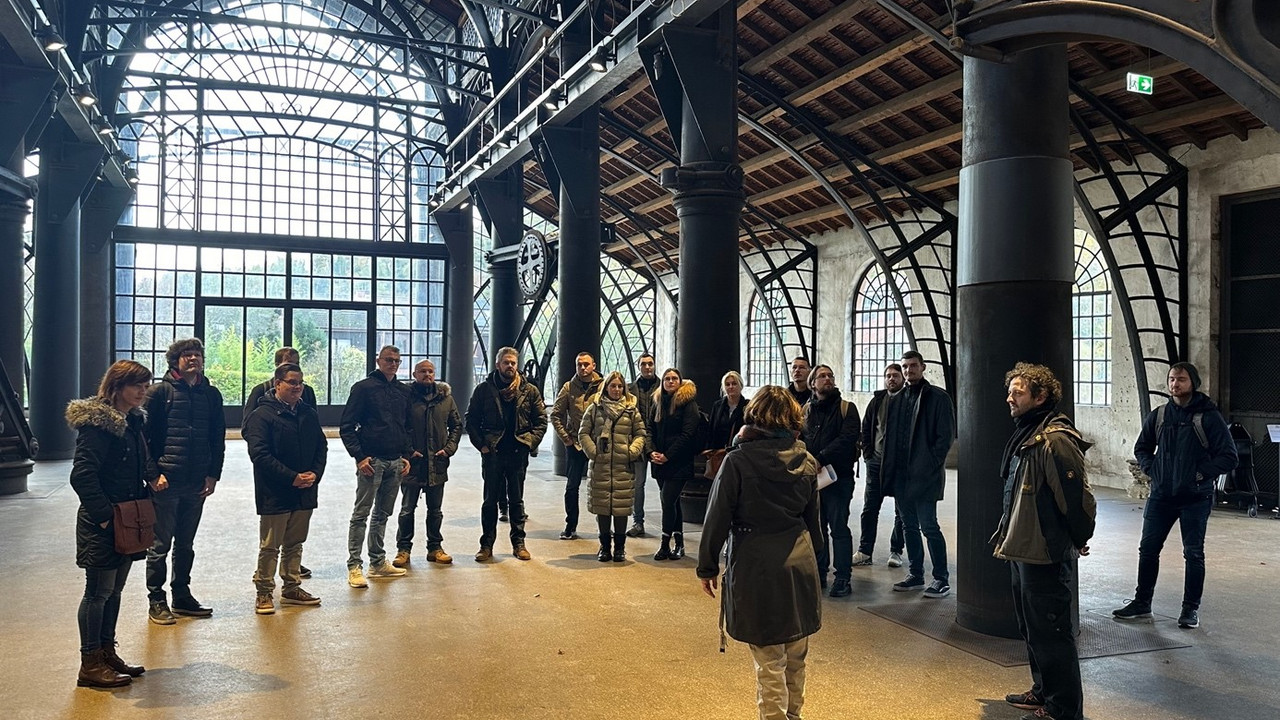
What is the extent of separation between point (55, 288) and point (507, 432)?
1195 centimetres

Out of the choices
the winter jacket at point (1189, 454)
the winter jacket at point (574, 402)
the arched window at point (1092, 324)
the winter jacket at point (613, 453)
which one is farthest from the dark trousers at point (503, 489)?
the arched window at point (1092, 324)

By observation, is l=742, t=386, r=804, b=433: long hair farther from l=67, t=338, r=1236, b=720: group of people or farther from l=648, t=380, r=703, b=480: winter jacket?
l=648, t=380, r=703, b=480: winter jacket

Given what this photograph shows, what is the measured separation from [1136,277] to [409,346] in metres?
17.3

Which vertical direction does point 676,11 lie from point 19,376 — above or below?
above

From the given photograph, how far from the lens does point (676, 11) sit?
29.5 ft

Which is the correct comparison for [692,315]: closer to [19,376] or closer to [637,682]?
[637,682]

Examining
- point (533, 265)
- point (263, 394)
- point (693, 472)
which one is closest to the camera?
point (263, 394)

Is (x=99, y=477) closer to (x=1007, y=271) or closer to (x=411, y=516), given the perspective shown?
(x=411, y=516)

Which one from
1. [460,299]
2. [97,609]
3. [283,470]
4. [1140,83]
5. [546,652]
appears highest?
[1140,83]

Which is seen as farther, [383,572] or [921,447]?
[383,572]

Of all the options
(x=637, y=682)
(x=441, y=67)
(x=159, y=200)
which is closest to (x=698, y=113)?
(x=637, y=682)

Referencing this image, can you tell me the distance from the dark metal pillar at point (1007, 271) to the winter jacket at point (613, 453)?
3022 millimetres

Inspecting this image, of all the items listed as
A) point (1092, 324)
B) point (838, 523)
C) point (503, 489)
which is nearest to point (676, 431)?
point (503, 489)

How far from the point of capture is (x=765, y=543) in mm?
3719
